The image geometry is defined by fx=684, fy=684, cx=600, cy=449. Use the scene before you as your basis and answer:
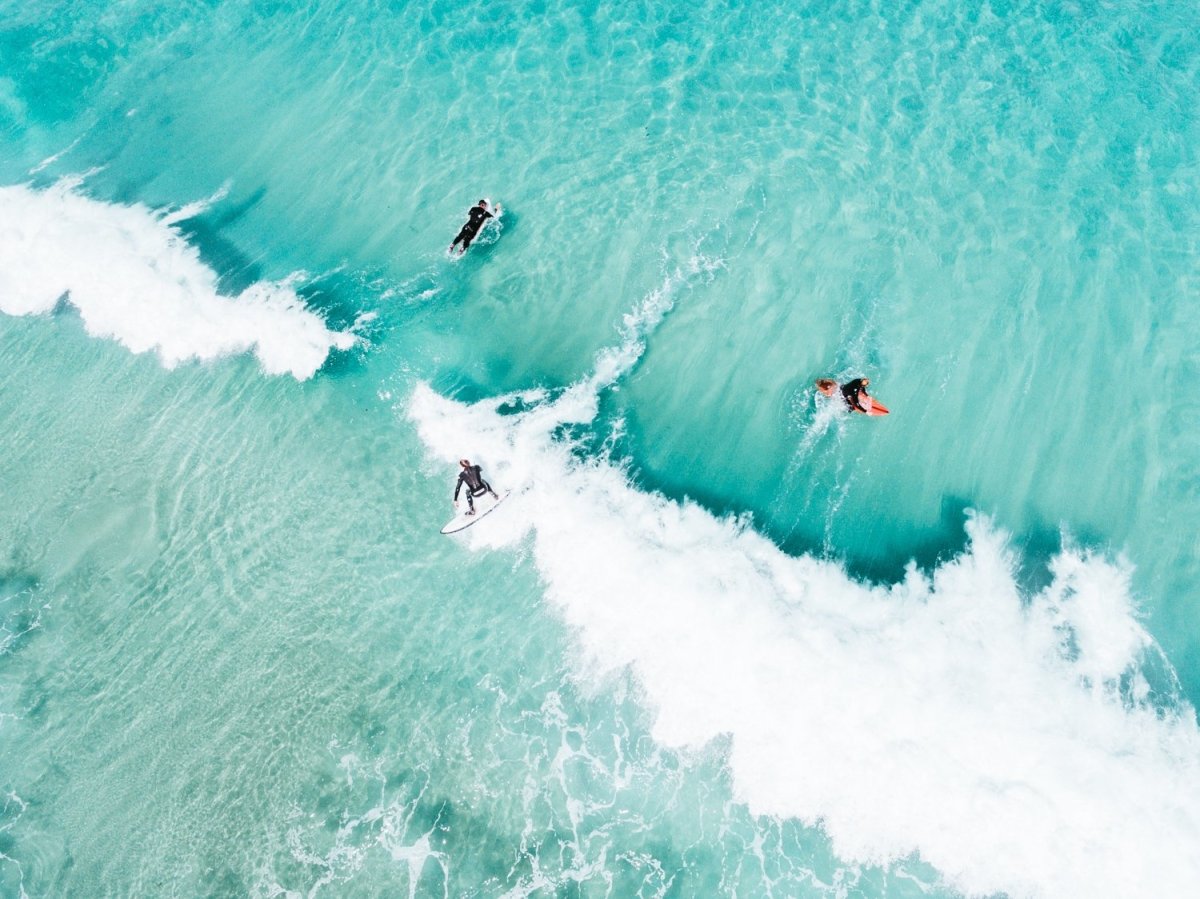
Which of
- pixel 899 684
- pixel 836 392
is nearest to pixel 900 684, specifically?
pixel 899 684

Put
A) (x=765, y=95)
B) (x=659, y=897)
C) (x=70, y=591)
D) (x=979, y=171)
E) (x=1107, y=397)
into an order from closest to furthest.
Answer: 1. (x=659, y=897)
2. (x=70, y=591)
3. (x=1107, y=397)
4. (x=979, y=171)
5. (x=765, y=95)

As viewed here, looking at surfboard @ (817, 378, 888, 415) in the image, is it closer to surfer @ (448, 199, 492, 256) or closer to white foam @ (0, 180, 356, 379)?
surfer @ (448, 199, 492, 256)

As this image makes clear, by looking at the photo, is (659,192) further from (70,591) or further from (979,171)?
(70,591)

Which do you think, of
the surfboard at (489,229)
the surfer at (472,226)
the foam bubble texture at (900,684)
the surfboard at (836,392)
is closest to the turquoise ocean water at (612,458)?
the foam bubble texture at (900,684)

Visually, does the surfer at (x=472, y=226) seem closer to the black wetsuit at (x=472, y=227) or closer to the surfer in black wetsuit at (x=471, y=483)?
the black wetsuit at (x=472, y=227)

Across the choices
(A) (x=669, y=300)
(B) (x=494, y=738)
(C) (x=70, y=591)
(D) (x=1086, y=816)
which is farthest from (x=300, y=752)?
(D) (x=1086, y=816)

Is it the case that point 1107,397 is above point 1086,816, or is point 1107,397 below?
above

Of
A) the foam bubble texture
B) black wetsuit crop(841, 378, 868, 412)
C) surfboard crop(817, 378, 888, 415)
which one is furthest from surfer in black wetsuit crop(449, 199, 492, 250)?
black wetsuit crop(841, 378, 868, 412)
